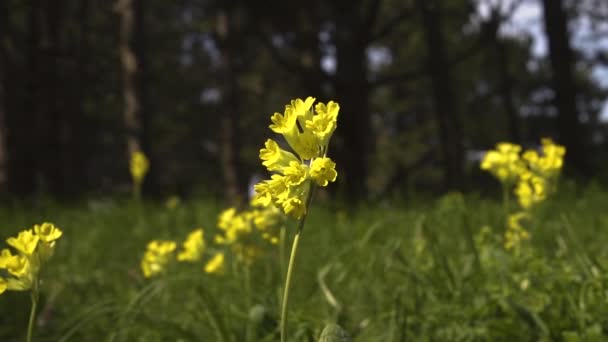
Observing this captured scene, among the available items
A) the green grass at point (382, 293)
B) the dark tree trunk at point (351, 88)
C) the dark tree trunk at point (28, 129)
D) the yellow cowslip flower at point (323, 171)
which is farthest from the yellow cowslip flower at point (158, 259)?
the dark tree trunk at point (28, 129)

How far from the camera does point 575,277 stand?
1.61 m

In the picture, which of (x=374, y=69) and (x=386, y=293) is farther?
(x=374, y=69)

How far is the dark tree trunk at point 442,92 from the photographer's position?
7.53 meters

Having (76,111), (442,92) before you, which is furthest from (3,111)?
(442,92)

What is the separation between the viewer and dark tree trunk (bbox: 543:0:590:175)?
7.17 meters

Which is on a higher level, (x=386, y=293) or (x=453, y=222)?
(x=453, y=222)

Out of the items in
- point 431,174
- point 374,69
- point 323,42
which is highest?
point 374,69

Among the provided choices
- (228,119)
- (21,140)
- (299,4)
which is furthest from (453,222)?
(21,140)

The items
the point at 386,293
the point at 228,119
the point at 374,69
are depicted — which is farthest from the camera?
the point at 374,69

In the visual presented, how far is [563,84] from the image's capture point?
731cm

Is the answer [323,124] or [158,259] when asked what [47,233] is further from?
[158,259]

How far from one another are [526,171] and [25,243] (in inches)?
59.7

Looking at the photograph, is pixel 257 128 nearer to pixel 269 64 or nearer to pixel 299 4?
pixel 269 64

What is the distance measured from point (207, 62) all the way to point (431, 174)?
30.3 feet
